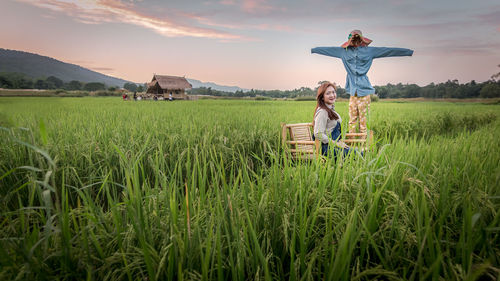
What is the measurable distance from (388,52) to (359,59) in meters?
0.62

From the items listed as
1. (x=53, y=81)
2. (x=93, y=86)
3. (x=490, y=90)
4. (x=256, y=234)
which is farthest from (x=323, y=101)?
(x=93, y=86)

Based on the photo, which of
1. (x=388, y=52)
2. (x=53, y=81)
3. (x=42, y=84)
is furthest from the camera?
(x=53, y=81)

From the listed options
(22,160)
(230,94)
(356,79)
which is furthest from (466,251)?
(230,94)

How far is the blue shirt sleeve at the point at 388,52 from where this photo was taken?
17.1ft

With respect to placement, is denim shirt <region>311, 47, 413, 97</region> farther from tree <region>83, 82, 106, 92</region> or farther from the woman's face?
tree <region>83, 82, 106, 92</region>

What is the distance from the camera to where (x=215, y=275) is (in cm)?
92

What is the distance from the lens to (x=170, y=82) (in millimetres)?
37719

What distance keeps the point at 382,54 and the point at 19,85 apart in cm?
1204

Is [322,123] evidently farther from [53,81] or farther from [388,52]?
[53,81]

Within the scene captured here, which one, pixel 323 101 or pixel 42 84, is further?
pixel 42 84

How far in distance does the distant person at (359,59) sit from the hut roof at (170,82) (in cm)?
3462

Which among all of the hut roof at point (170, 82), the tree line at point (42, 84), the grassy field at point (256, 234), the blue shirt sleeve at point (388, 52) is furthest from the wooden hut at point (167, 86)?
the grassy field at point (256, 234)

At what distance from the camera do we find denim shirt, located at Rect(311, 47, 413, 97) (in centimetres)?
526

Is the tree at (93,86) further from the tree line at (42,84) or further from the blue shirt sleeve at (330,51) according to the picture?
the blue shirt sleeve at (330,51)
